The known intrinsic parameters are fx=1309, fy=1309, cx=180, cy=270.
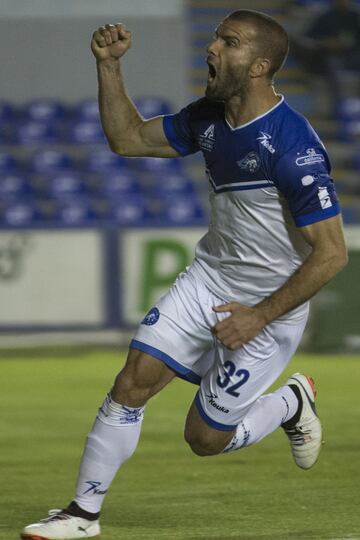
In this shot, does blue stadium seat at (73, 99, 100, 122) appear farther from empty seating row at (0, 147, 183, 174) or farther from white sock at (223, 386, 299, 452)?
white sock at (223, 386, 299, 452)

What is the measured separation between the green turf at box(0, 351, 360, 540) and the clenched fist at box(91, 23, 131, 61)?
2040 millimetres

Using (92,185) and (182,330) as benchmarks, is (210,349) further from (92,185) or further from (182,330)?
(92,185)

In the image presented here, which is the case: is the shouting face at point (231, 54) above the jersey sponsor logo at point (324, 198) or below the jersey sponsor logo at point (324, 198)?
above

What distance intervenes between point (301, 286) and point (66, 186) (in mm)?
11648

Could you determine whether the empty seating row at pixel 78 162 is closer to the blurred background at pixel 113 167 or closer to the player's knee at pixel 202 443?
the blurred background at pixel 113 167

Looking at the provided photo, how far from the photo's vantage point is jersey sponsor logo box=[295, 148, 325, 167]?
5.16 m

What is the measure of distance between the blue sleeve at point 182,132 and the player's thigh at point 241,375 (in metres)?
0.87

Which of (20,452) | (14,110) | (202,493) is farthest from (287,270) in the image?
(14,110)

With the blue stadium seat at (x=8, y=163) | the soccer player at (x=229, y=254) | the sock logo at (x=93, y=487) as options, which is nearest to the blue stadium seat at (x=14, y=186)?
the blue stadium seat at (x=8, y=163)

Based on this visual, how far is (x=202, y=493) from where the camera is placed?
6504mm

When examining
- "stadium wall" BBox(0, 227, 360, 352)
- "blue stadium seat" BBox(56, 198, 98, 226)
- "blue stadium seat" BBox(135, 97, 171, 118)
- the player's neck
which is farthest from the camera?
"blue stadium seat" BBox(135, 97, 171, 118)

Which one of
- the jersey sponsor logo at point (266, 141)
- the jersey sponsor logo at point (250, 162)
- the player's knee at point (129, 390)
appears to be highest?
the jersey sponsor logo at point (266, 141)

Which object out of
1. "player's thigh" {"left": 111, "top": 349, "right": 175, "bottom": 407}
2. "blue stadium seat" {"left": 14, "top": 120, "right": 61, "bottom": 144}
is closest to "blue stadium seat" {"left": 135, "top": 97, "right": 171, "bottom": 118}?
"blue stadium seat" {"left": 14, "top": 120, "right": 61, "bottom": 144}

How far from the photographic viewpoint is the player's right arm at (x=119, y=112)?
223 inches
